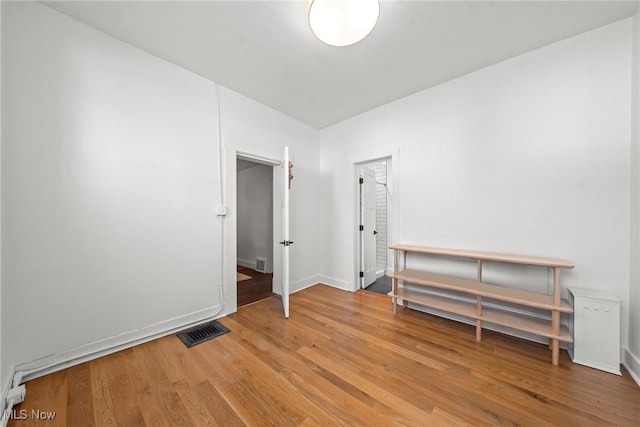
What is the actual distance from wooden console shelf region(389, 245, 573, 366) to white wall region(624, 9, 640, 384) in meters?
0.35

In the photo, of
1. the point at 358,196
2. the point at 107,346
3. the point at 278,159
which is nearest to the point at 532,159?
the point at 358,196

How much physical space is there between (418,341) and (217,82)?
363 cm

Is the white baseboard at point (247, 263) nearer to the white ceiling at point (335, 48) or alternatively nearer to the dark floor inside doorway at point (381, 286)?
the dark floor inside doorway at point (381, 286)

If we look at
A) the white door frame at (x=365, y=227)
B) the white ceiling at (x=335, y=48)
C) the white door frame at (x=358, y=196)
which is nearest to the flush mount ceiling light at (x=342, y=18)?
the white ceiling at (x=335, y=48)

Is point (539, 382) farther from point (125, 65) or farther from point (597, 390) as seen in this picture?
point (125, 65)

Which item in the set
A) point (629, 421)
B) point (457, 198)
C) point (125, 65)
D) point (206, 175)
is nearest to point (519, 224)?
point (457, 198)

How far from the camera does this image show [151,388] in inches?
62.9

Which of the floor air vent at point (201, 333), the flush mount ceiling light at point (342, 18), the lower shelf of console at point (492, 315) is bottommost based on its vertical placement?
the floor air vent at point (201, 333)

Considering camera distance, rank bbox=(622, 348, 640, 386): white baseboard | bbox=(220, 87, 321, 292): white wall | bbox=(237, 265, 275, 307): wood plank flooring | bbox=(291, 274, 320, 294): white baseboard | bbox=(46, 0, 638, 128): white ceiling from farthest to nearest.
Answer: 1. bbox=(291, 274, 320, 294): white baseboard
2. bbox=(237, 265, 275, 307): wood plank flooring
3. bbox=(220, 87, 321, 292): white wall
4. bbox=(46, 0, 638, 128): white ceiling
5. bbox=(622, 348, 640, 386): white baseboard

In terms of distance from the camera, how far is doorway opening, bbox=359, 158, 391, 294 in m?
3.78

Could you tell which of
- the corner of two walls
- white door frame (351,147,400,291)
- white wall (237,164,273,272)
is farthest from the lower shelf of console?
white wall (237,164,273,272)

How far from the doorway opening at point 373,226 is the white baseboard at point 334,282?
0.29m

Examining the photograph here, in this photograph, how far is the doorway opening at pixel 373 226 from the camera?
378 cm

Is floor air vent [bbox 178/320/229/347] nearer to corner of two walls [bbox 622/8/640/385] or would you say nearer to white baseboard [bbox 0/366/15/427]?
white baseboard [bbox 0/366/15/427]
